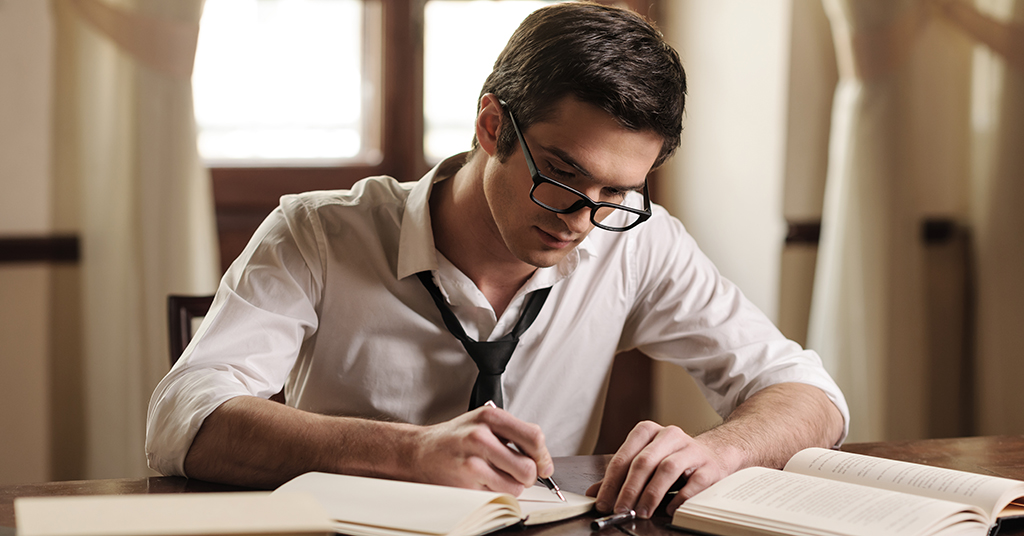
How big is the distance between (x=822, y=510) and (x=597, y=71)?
75 cm

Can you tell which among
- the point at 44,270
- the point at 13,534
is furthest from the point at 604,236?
the point at 44,270

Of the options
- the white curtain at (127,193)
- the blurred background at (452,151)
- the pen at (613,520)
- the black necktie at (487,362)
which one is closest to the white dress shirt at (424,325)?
the black necktie at (487,362)

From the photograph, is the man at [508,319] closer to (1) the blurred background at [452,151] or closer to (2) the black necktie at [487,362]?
(2) the black necktie at [487,362]

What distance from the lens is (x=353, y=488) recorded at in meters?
1.12

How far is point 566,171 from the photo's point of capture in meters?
1.46

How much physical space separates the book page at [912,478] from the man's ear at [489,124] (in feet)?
2.44

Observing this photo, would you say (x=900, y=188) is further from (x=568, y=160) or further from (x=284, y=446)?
(x=284, y=446)

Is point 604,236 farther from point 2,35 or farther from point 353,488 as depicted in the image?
point 2,35

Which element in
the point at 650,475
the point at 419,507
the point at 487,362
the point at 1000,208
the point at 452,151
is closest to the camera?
the point at 419,507

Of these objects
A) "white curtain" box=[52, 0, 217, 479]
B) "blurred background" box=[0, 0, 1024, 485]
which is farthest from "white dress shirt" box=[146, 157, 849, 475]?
"blurred background" box=[0, 0, 1024, 485]

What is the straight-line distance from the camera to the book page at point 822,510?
3.35 feet

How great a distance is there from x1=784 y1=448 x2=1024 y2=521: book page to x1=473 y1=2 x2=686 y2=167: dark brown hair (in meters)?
0.58

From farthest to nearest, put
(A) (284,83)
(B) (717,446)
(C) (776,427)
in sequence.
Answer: (A) (284,83) < (C) (776,427) < (B) (717,446)

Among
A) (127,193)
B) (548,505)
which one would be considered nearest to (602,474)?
(548,505)
